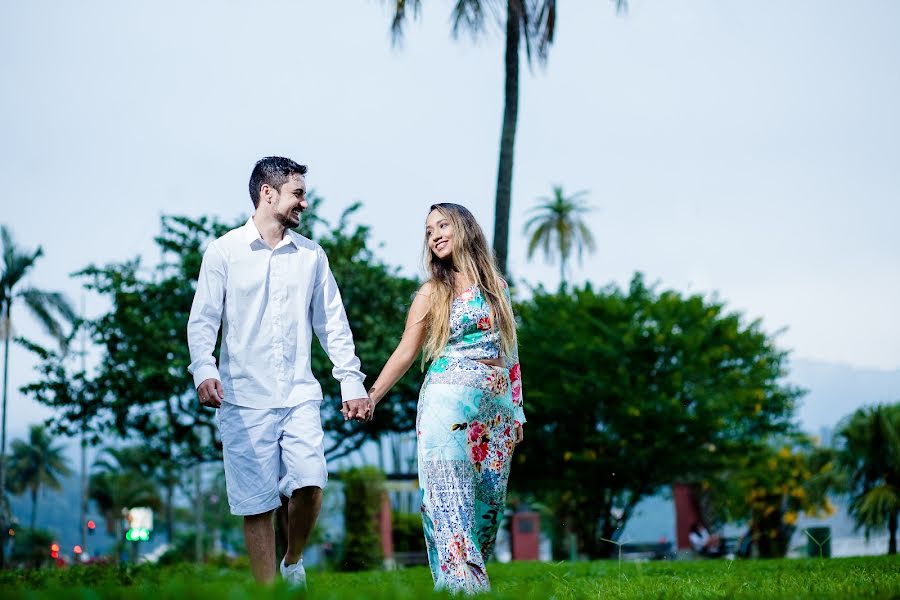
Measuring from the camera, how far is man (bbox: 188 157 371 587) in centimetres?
560

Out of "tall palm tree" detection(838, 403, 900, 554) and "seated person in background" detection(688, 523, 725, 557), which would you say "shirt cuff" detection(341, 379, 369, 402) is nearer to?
"tall palm tree" detection(838, 403, 900, 554)

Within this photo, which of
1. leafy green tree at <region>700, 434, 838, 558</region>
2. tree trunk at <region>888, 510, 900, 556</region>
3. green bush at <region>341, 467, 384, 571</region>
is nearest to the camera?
tree trunk at <region>888, 510, 900, 556</region>

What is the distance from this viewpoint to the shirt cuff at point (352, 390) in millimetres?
5805

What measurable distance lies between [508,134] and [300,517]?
14.1m

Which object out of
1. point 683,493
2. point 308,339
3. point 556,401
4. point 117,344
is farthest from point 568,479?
point 308,339

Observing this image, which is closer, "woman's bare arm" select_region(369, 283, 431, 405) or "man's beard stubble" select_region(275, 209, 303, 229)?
"woman's bare arm" select_region(369, 283, 431, 405)

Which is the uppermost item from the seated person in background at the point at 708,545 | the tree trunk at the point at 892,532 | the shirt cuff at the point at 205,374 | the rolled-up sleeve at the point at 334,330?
the rolled-up sleeve at the point at 334,330

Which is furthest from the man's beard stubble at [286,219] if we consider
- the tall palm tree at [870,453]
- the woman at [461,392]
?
the tall palm tree at [870,453]

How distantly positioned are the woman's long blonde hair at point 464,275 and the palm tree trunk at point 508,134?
39.2ft

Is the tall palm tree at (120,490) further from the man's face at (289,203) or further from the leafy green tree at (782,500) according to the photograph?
the man's face at (289,203)

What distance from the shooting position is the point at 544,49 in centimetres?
1933

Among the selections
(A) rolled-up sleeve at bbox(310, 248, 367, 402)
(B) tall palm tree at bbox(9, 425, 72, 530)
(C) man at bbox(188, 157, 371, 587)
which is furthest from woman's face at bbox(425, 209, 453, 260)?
(B) tall palm tree at bbox(9, 425, 72, 530)

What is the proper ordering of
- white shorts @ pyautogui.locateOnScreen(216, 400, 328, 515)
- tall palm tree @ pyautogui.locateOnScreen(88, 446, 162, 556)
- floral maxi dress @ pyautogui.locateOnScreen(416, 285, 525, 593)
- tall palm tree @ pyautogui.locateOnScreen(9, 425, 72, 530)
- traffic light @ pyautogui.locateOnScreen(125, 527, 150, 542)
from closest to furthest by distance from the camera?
floral maxi dress @ pyautogui.locateOnScreen(416, 285, 525, 593) < white shorts @ pyautogui.locateOnScreen(216, 400, 328, 515) < traffic light @ pyautogui.locateOnScreen(125, 527, 150, 542) < tall palm tree @ pyautogui.locateOnScreen(88, 446, 162, 556) < tall palm tree @ pyautogui.locateOnScreen(9, 425, 72, 530)

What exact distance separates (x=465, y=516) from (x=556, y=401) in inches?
928
